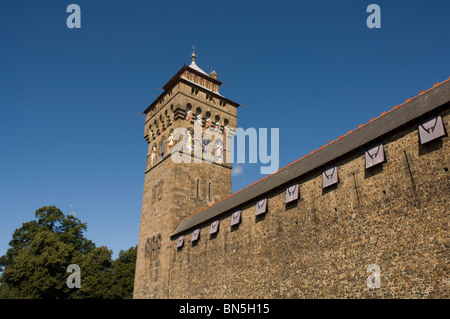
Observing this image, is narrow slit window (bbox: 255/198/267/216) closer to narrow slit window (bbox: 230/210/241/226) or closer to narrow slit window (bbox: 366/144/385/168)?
narrow slit window (bbox: 230/210/241/226)

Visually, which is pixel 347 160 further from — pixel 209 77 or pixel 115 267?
pixel 115 267

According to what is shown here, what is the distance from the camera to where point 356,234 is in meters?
14.5

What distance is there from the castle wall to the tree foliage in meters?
21.0

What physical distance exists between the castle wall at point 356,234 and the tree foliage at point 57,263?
2096 centimetres

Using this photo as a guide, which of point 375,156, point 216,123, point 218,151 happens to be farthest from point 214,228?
point 216,123

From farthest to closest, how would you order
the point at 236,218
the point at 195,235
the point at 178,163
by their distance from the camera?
1. the point at 178,163
2. the point at 195,235
3. the point at 236,218

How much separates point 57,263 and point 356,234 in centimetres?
3174

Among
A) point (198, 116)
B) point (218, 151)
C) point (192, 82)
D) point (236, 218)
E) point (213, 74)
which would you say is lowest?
point (236, 218)

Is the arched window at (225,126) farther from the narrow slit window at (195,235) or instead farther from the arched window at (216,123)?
the narrow slit window at (195,235)

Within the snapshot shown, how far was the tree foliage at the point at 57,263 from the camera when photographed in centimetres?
3256

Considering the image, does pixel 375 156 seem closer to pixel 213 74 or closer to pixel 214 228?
pixel 214 228

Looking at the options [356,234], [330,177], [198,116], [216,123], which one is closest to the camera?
[356,234]

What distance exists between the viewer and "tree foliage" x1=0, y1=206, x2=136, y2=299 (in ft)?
107
